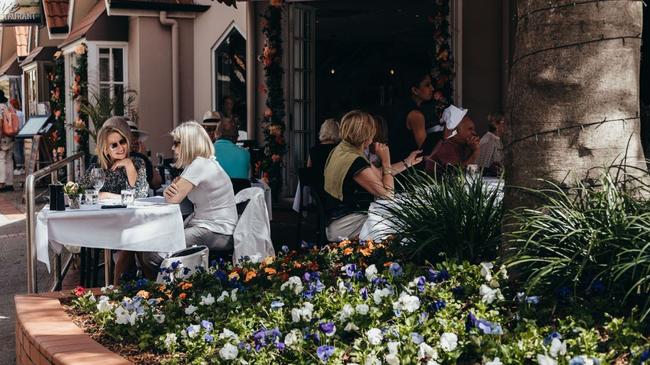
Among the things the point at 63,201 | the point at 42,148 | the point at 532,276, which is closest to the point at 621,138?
the point at 532,276

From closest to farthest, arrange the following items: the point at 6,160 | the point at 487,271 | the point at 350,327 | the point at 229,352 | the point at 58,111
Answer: the point at 229,352 < the point at 350,327 < the point at 487,271 < the point at 58,111 < the point at 6,160

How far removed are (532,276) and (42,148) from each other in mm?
16121

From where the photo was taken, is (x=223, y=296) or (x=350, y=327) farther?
(x=223, y=296)

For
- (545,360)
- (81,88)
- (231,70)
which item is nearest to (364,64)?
(81,88)

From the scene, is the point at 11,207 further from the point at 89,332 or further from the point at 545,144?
the point at 545,144

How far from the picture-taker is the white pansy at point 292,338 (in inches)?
146

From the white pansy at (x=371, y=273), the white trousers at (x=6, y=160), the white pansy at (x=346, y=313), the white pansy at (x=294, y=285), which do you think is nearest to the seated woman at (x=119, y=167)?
the white pansy at (x=294, y=285)

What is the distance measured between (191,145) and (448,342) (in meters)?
3.86

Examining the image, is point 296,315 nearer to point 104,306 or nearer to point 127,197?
point 104,306

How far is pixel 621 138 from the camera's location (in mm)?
4238

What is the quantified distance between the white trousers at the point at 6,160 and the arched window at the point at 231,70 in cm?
604

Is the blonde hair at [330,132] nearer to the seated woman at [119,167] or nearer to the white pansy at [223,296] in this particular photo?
the seated woman at [119,167]

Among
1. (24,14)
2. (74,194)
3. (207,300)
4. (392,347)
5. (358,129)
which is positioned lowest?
(207,300)

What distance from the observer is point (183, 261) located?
6309 millimetres
